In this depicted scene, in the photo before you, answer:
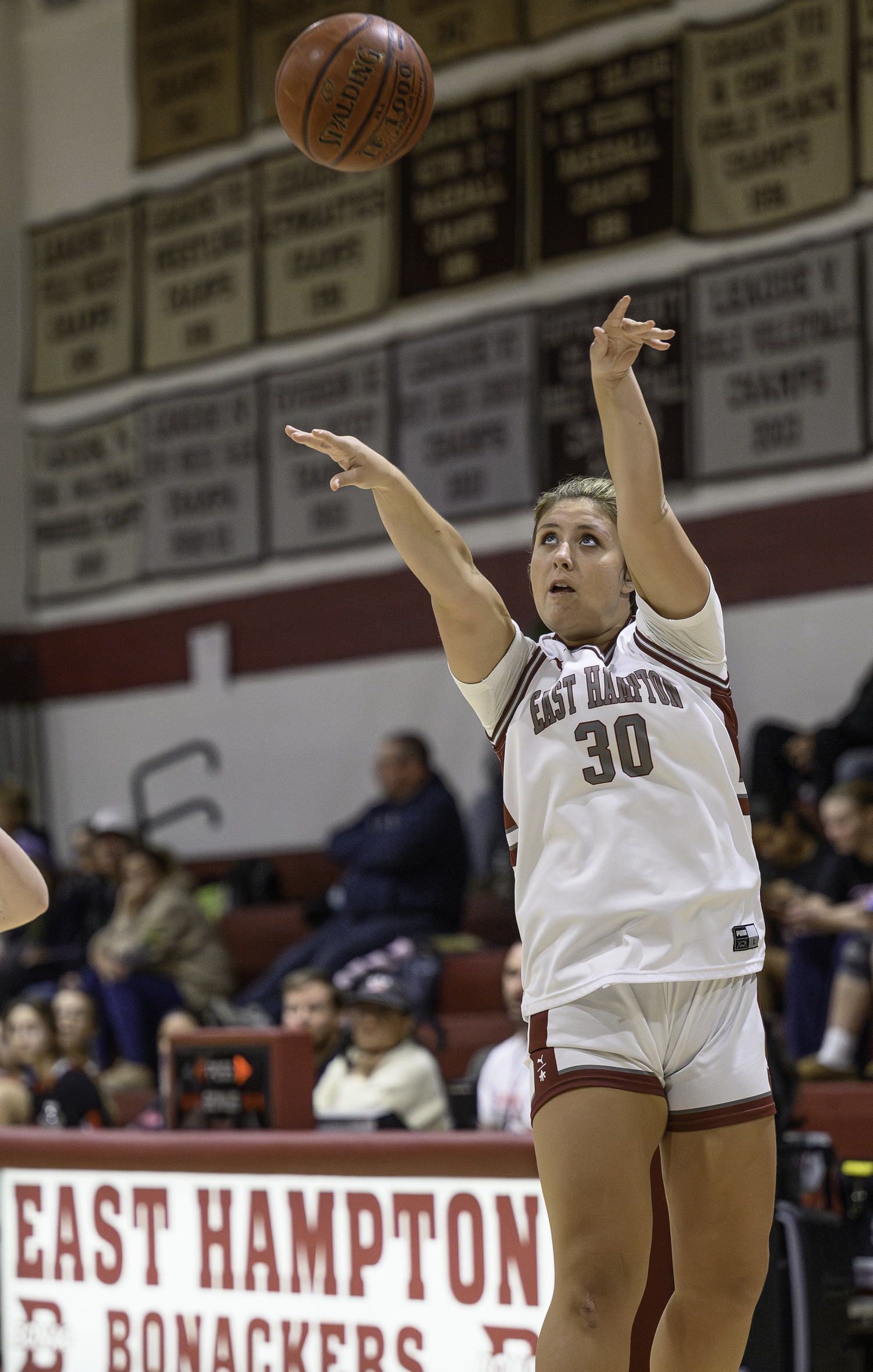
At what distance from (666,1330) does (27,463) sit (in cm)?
1059

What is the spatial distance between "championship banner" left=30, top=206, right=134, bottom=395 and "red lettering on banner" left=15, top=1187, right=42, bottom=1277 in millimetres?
8135

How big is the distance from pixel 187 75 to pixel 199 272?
52.6 inches

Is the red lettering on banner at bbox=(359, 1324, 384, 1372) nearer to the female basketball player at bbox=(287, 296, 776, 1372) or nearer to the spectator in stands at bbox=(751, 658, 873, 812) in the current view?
the female basketball player at bbox=(287, 296, 776, 1372)

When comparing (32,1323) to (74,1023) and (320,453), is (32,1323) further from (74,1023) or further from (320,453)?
(320,453)

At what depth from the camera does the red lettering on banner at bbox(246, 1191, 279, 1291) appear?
4566 millimetres

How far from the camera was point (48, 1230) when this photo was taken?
4.99m

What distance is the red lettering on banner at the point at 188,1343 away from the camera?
4.66 metres

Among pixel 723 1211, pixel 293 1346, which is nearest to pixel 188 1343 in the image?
pixel 293 1346

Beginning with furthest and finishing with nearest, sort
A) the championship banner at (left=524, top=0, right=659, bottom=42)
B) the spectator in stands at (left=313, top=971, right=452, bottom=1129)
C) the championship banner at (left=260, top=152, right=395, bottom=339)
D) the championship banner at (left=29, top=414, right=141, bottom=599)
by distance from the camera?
1. the championship banner at (left=29, top=414, right=141, bottom=599)
2. the championship banner at (left=260, top=152, right=395, bottom=339)
3. the championship banner at (left=524, top=0, right=659, bottom=42)
4. the spectator in stands at (left=313, top=971, right=452, bottom=1129)

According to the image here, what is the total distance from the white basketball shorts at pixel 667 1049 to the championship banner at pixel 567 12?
26.0ft

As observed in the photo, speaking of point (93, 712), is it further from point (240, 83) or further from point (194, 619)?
point (240, 83)

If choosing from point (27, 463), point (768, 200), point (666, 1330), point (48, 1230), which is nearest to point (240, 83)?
point (27, 463)

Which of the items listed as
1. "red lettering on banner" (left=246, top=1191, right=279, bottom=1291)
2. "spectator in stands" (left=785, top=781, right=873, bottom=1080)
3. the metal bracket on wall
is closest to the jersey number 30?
"red lettering on banner" (left=246, top=1191, right=279, bottom=1291)

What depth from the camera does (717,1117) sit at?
3.08 m
